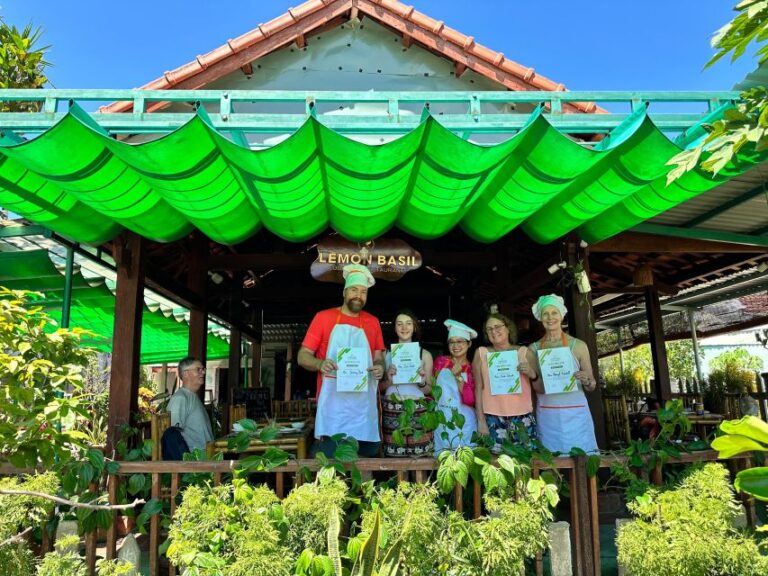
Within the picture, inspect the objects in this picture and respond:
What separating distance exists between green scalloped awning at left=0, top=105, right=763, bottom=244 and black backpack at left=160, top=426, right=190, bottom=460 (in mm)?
1486

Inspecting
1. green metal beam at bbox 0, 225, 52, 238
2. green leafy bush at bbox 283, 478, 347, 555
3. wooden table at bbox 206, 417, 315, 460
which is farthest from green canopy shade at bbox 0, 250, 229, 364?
green leafy bush at bbox 283, 478, 347, 555

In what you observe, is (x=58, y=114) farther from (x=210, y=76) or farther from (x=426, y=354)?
(x=426, y=354)

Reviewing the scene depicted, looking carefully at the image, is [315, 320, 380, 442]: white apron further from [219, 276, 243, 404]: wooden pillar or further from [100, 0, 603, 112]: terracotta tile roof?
[219, 276, 243, 404]: wooden pillar

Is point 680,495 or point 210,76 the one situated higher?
point 210,76

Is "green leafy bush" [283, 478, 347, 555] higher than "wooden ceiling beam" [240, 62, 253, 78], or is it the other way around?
"wooden ceiling beam" [240, 62, 253, 78]

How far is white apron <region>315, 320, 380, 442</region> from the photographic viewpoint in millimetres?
3096

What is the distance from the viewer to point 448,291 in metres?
8.42

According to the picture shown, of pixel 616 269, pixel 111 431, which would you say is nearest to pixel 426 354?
pixel 111 431

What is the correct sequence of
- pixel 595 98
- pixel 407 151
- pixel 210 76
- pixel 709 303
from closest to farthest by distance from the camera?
1. pixel 407 151
2. pixel 595 98
3. pixel 210 76
4. pixel 709 303

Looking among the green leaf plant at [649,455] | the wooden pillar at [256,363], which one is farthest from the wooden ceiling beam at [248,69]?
the wooden pillar at [256,363]

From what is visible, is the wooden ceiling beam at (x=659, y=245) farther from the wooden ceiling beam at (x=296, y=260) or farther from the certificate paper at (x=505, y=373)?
the certificate paper at (x=505, y=373)

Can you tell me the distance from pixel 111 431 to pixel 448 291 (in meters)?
5.80

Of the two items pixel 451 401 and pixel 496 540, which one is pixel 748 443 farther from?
pixel 451 401

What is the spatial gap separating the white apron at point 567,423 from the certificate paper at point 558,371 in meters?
0.09
